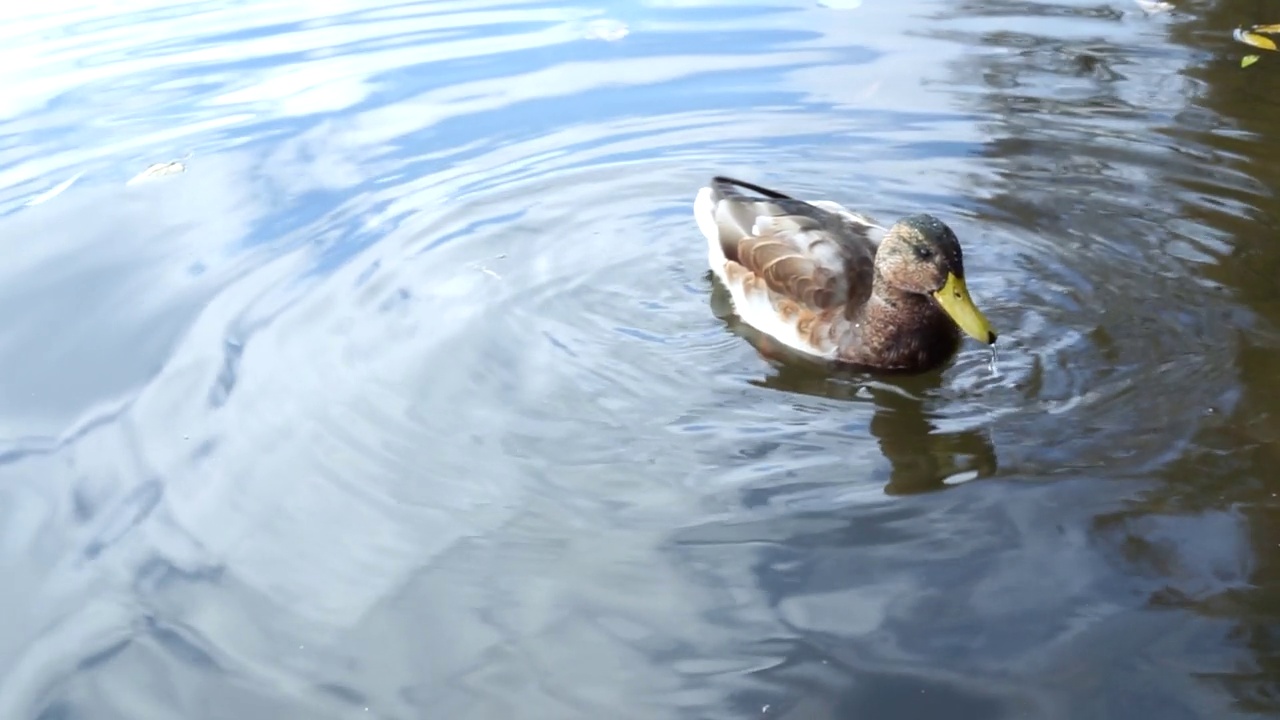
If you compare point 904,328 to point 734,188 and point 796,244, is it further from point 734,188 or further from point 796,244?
point 734,188

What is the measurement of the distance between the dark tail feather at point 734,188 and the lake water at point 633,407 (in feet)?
1.16

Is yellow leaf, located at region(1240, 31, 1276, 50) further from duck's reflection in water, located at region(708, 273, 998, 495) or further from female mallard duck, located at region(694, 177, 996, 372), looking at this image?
duck's reflection in water, located at region(708, 273, 998, 495)

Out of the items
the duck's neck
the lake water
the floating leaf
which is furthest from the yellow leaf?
the duck's neck

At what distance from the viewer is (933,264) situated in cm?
479

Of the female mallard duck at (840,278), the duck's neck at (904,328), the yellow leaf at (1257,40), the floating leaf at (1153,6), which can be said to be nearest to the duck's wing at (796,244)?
the female mallard duck at (840,278)

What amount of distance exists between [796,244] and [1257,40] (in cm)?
385

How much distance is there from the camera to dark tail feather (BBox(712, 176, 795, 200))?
19.0 feet

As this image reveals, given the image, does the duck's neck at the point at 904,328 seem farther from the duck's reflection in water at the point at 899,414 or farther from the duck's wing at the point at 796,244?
the duck's wing at the point at 796,244

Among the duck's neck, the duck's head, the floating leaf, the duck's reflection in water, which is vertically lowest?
the duck's reflection in water

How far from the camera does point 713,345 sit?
5.26 metres

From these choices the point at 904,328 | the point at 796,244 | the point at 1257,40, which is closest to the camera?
Answer: the point at 904,328

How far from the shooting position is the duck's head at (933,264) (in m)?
4.75

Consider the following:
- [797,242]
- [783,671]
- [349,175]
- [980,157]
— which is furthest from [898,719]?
[349,175]

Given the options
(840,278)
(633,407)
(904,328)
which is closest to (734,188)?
(840,278)
